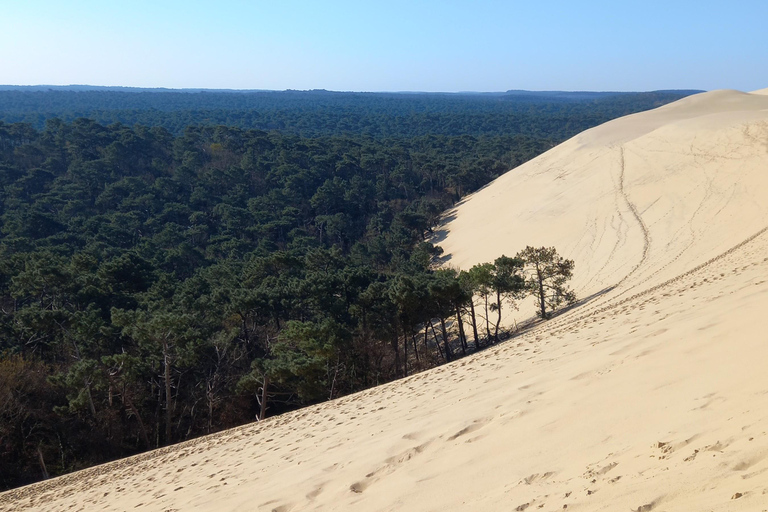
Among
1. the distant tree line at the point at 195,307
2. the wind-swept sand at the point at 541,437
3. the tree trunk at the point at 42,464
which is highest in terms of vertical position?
the wind-swept sand at the point at 541,437

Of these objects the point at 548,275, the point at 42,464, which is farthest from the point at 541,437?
the point at 548,275

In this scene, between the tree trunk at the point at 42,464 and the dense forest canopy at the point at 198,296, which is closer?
the tree trunk at the point at 42,464

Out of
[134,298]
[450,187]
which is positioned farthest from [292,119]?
[134,298]

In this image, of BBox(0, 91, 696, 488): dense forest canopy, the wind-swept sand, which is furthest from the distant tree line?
the wind-swept sand

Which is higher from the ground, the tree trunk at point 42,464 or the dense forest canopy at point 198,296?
the dense forest canopy at point 198,296

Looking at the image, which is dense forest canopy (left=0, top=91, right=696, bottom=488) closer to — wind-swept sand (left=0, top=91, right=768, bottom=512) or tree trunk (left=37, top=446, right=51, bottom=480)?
tree trunk (left=37, top=446, right=51, bottom=480)

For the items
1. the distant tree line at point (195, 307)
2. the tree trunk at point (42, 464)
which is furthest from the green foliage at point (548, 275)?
the tree trunk at point (42, 464)

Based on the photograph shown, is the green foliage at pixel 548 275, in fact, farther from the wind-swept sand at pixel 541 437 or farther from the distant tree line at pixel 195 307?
the wind-swept sand at pixel 541 437

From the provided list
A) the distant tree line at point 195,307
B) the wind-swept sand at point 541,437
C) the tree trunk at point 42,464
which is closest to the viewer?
the wind-swept sand at point 541,437
